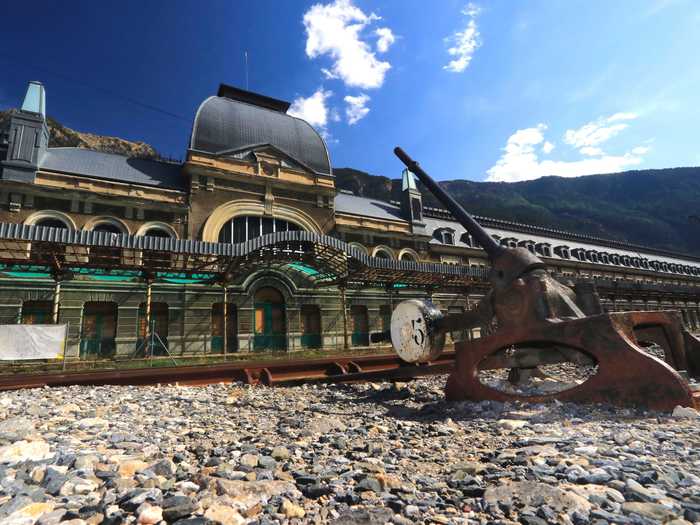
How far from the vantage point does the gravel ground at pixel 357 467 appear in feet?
6.55

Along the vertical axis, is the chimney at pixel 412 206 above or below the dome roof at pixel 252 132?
below

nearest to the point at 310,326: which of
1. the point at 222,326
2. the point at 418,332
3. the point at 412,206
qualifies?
the point at 222,326

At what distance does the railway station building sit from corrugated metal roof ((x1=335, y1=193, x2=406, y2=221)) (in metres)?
0.25

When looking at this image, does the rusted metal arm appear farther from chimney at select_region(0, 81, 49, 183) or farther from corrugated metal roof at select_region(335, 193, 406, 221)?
chimney at select_region(0, 81, 49, 183)

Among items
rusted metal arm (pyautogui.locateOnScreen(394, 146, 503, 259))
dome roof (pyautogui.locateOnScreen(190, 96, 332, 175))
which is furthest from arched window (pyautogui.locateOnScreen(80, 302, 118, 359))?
rusted metal arm (pyautogui.locateOnScreen(394, 146, 503, 259))

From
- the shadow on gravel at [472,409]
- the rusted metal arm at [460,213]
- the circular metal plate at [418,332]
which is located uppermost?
the rusted metal arm at [460,213]

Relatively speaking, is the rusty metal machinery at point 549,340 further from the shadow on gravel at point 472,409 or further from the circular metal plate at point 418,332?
the shadow on gravel at point 472,409

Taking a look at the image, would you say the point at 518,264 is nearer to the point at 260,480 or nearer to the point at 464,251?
the point at 260,480

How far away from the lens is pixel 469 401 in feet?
16.8

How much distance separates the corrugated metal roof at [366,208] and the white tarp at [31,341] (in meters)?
17.6

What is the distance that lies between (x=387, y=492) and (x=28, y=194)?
21401mm

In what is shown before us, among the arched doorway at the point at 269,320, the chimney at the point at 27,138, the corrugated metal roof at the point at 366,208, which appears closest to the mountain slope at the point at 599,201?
the corrugated metal roof at the point at 366,208

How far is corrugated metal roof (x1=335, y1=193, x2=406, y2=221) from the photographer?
86.5 ft

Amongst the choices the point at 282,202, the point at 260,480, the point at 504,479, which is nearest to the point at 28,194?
the point at 282,202
